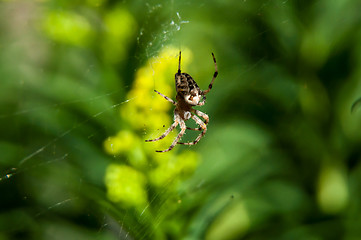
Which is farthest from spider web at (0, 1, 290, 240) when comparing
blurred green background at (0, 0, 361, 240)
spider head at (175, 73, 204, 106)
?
spider head at (175, 73, 204, 106)

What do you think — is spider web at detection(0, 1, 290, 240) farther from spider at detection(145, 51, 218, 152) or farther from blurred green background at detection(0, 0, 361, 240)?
spider at detection(145, 51, 218, 152)

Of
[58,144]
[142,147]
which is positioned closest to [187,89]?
[142,147]

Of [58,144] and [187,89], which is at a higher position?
[187,89]

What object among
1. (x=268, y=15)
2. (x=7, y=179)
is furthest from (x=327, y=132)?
(x=7, y=179)

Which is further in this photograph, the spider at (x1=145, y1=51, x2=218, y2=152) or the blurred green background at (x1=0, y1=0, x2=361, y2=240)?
the spider at (x1=145, y1=51, x2=218, y2=152)

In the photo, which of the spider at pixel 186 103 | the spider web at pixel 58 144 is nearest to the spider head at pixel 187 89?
the spider at pixel 186 103

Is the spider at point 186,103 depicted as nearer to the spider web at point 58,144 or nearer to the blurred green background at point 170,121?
the blurred green background at point 170,121

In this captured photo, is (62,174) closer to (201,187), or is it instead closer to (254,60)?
(201,187)

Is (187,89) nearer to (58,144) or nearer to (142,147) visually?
(142,147)
